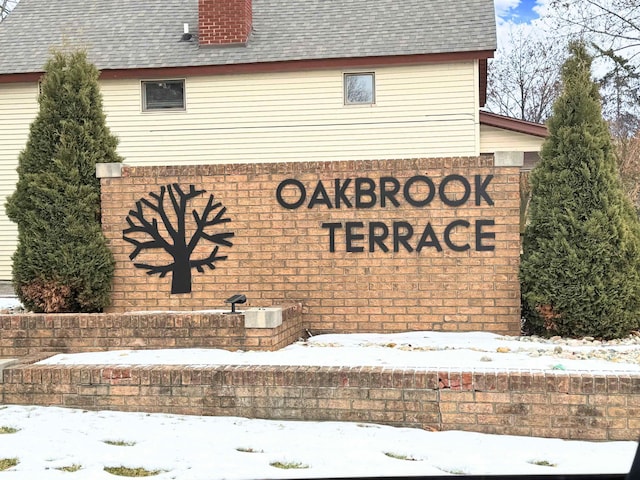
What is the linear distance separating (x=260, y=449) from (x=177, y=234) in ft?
14.1

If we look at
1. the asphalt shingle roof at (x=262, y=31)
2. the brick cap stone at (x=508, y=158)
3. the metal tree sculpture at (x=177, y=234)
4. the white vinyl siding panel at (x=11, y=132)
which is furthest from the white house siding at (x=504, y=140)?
the white vinyl siding panel at (x=11, y=132)

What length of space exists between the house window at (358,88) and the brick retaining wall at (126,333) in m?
7.99

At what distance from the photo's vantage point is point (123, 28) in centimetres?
1541

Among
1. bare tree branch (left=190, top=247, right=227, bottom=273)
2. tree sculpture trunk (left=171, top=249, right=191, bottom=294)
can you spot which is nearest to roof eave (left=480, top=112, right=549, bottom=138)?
bare tree branch (left=190, top=247, right=227, bottom=273)

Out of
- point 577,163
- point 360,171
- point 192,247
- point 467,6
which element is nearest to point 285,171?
point 360,171

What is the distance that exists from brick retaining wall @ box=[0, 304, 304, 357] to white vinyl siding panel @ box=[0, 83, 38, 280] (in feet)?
27.1

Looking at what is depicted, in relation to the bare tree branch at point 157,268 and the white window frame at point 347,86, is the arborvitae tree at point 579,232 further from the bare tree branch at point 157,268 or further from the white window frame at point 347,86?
the white window frame at point 347,86

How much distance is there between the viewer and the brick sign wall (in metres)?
8.02

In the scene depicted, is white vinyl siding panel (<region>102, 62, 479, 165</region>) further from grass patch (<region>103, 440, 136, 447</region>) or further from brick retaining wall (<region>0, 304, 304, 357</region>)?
grass patch (<region>103, 440, 136, 447</region>)

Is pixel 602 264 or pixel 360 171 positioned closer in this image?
pixel 602 264

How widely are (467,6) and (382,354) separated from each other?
10.2 metres

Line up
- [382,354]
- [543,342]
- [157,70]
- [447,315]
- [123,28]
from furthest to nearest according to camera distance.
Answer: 1. [123,28]
2. [157,70]
3. [447,315]
4. [543,342]
5. [382,354]

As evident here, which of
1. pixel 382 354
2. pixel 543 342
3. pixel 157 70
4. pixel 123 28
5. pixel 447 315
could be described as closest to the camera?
pixel 382 354

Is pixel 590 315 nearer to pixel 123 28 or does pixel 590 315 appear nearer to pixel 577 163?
pixel 577 163
